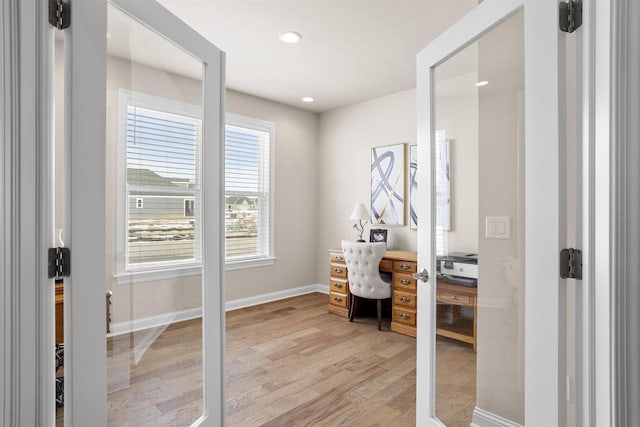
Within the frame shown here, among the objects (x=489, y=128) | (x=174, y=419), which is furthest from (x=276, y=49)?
(x=174, y=419)

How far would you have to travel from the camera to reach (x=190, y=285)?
5.38 feet

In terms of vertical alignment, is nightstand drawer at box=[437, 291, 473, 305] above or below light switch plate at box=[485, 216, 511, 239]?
below

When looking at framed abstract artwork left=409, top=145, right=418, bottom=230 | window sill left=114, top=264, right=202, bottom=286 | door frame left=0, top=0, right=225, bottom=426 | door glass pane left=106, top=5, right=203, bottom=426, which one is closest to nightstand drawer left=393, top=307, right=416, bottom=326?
framed abstract artwork left=409, top=145, right=418, bottom=230

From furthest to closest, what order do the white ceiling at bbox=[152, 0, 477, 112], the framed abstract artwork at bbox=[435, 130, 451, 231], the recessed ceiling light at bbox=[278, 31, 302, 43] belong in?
the recessed ceiling light at bbox=[278, 31, 302, 43]
the white ceiling at bbox=[152, 0, 477, 112]
the framed abstract artwork at bbox=[435, 130, 451, 231]

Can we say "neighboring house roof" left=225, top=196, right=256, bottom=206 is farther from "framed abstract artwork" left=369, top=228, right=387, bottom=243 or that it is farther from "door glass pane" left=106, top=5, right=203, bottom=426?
"door glass pane" left=106, top=5, right=203, bottom=426

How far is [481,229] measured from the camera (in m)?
1.61

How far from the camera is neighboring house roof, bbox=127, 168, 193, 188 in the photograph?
1376 millimetres

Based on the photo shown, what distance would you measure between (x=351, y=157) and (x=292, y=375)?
120 inches

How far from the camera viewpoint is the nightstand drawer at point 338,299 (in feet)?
13.4

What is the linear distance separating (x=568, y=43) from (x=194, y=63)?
4.82 feet
